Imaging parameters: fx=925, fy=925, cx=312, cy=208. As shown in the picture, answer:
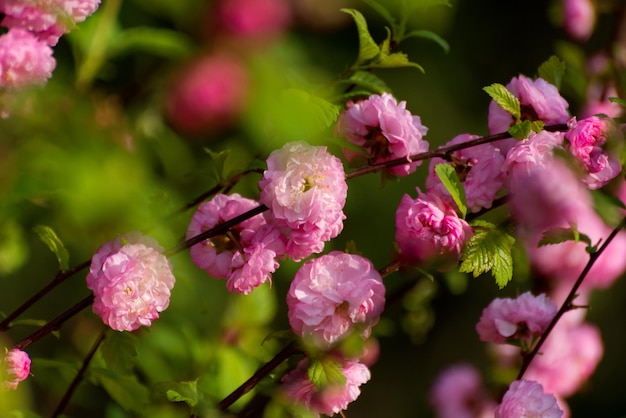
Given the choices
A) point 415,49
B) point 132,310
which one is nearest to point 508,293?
point 415,49

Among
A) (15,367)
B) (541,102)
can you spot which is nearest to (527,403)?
(541,102)

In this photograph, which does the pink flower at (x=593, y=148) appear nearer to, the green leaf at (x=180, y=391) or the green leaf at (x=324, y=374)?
the green leaf at (x=324, y=374)

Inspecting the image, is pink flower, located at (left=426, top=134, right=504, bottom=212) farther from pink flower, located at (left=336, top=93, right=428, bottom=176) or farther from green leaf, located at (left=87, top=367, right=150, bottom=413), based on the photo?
green leaf, located at (left=87, top=367, right=150, bottom=413)

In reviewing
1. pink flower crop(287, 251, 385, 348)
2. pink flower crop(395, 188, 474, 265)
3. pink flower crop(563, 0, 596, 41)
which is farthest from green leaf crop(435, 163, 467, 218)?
pink flower crop(563, 0, 596, 41)

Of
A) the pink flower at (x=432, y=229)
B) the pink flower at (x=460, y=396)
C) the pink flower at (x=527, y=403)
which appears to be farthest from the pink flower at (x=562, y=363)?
the pink flower at (x=432, y=229)

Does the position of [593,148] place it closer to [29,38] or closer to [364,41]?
[364,41]
